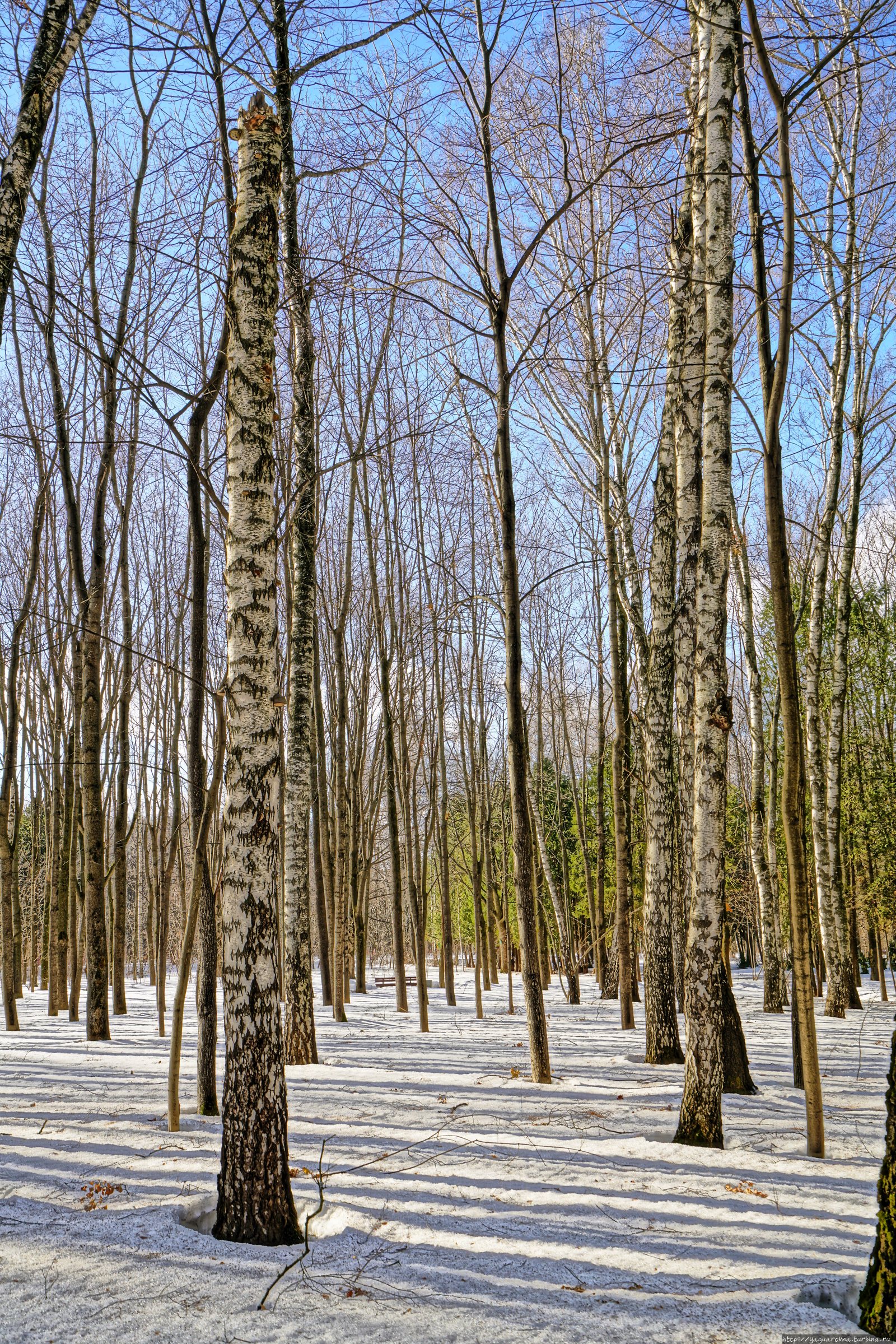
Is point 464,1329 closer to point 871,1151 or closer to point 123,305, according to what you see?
point 871,1151

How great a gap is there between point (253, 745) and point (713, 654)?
277cm

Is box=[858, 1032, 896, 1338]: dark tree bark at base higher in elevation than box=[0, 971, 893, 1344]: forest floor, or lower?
higher

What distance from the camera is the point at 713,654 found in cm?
496

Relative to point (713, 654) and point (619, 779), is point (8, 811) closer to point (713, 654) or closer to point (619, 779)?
point (619, 779)

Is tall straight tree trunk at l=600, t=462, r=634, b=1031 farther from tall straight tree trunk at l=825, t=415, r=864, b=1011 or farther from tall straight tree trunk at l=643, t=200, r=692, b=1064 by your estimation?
tall straight tree trunk at l=825, t=415, r=864, b=1011

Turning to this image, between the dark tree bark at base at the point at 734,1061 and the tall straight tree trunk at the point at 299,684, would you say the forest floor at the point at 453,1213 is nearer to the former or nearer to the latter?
the dark tree bark at base at the point at 734,1061

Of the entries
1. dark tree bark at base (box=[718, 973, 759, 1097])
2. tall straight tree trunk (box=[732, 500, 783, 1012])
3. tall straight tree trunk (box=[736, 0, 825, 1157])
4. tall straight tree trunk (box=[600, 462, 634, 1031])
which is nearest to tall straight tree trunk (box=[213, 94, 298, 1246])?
tall straight tree trunk (box=[736, 0, 825, 1157])

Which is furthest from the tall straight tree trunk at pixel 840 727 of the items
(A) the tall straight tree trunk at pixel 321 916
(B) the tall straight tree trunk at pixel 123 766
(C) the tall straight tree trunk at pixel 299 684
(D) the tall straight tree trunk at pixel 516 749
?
(B) the tall straight tree trunk at pixel 123 766

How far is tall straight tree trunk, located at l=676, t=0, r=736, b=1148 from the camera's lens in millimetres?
4773

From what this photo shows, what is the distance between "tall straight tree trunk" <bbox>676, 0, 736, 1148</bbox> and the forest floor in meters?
0.52

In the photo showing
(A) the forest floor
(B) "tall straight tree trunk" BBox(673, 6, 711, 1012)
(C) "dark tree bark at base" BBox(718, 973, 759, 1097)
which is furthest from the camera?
(C) "dark tree bark at base" BBox(718, 973, 759, 1097)

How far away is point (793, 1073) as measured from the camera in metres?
6.63

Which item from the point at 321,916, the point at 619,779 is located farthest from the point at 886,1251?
the point at 321,916

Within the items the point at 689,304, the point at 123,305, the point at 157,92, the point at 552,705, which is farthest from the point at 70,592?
the point at 552,705
